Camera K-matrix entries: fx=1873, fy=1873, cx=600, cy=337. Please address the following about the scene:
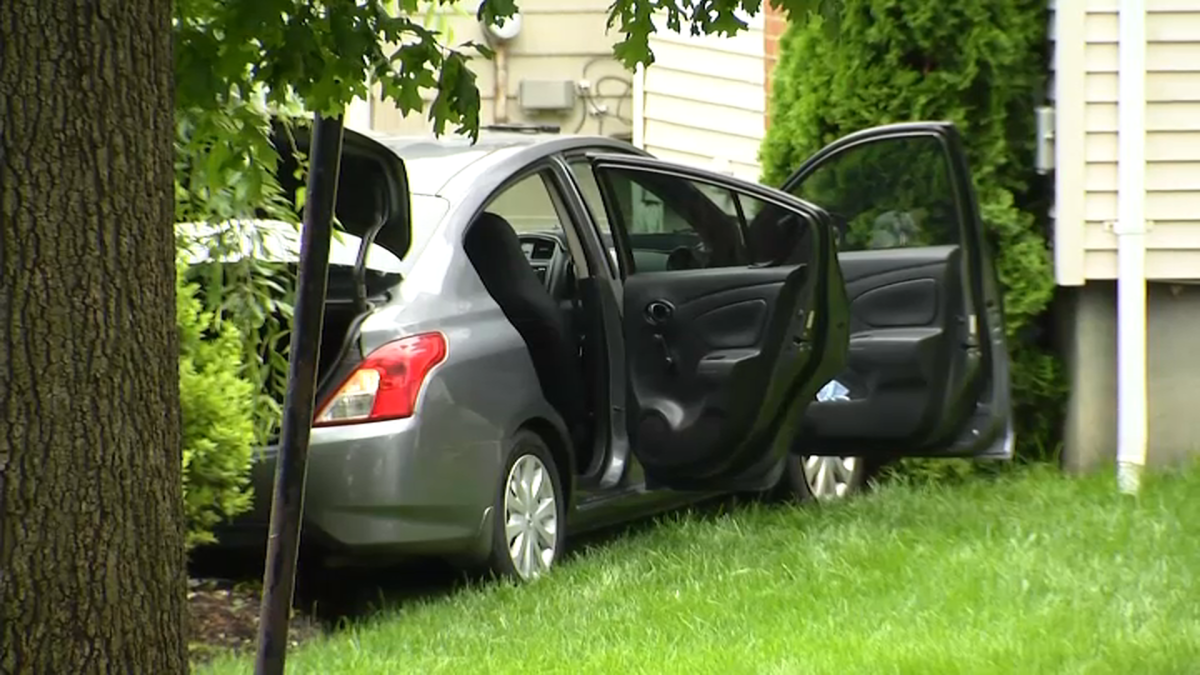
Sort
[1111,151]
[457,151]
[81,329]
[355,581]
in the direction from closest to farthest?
[81,329]
[457,151]
[355,581]
[1111,151]

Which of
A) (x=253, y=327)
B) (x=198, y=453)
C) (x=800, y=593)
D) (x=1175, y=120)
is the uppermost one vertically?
(x=1175, y=120)

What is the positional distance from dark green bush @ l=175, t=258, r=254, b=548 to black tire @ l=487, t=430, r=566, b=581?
903 mm

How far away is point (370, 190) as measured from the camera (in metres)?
5.91

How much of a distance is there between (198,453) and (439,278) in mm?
1029

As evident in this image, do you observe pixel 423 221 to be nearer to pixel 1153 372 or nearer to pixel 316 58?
pixel 316 58

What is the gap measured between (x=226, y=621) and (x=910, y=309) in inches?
119

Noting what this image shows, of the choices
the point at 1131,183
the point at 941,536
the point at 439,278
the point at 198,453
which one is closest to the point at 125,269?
the point at 198,453

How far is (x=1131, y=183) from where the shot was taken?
8.24 metres

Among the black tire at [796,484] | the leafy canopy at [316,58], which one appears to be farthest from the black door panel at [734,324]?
the leafy canopy at [316,58]

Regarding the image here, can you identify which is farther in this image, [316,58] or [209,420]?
[209,420]

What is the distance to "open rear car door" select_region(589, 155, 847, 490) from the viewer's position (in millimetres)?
6520

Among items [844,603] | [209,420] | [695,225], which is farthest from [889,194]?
[209,420]

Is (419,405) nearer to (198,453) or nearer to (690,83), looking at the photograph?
(198,453)

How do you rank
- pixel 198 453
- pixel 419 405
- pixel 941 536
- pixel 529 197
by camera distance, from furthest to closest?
pixel 529 197, pixel 941 536, pixel 419 405, pixel 198 453
